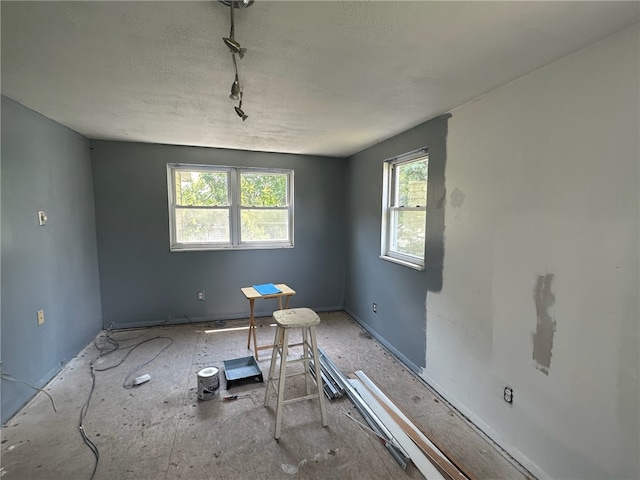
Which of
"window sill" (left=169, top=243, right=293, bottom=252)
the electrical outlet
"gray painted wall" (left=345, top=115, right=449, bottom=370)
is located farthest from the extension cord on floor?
the electrical outlet

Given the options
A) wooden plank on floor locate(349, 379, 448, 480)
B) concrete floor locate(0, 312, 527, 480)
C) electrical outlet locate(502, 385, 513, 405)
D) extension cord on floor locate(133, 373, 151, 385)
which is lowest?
concrete floor locate(0, 312, 527, 480)

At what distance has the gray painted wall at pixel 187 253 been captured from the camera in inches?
137

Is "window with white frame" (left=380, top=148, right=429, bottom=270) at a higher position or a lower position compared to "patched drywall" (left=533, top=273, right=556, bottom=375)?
higher

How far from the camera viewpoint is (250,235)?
4.06 meters

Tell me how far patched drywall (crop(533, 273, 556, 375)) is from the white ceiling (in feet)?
3.99

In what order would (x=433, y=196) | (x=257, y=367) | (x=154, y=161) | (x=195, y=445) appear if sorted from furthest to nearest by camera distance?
(x=154, y=161) < (x=257, y=367) < (x=433, y=196) < (x=195, y=445)

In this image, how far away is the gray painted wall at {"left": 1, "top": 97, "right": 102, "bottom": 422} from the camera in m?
2.08

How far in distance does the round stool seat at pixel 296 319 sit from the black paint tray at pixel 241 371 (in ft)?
2.59

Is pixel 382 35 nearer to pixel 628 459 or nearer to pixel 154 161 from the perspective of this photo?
pixel 628 459

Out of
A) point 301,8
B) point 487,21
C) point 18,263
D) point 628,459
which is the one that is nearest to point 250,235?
point 18,263

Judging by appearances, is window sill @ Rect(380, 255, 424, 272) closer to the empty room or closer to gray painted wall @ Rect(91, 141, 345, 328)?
the empty room

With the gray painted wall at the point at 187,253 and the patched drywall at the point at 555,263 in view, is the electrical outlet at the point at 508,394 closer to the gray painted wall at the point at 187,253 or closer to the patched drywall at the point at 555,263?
the patched drywall at the point at 555,263

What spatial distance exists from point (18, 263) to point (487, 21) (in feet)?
10.8

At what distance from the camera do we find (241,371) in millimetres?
2605
